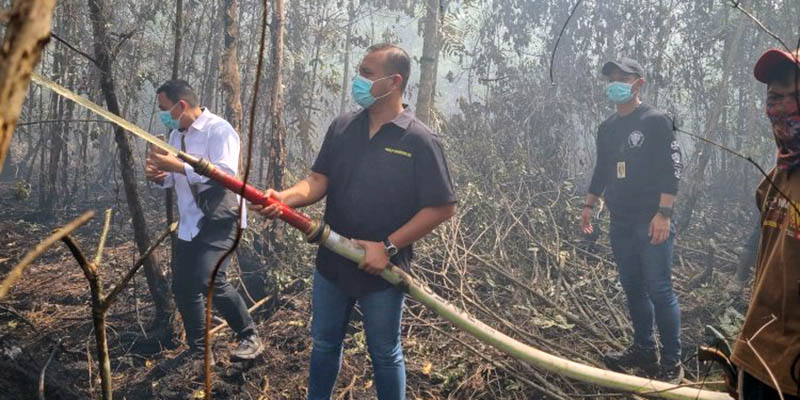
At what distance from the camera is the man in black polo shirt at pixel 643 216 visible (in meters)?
3.76

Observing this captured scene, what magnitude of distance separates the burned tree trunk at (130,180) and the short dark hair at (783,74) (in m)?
3.59

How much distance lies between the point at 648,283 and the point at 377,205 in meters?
2.38

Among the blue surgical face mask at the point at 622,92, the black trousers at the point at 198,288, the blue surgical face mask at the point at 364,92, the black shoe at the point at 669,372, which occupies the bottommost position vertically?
the black shoe at the point at 669,372

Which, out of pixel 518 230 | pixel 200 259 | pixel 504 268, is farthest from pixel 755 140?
pixel 200 259

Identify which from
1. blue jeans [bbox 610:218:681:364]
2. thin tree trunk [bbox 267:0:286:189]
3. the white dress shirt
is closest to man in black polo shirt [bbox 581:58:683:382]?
blue jeans [bbox 610:218:681:364]

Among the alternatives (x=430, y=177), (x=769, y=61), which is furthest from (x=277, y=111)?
(x=769, y=61)

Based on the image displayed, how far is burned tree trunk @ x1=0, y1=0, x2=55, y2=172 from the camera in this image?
40 centimetres

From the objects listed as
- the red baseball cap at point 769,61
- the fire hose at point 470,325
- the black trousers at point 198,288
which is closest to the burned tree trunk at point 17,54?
the fire hose at point 470,325

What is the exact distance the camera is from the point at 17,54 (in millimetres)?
408

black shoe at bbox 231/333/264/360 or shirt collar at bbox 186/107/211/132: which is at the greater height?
shirt collar at bbox 186/107/211/132

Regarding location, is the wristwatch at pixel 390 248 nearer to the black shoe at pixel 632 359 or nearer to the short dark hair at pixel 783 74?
the short dark hair at pixel 783 74

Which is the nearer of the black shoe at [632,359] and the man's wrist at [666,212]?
the man's wrist at [666,212]

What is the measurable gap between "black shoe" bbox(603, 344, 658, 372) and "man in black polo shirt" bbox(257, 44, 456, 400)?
211 cm

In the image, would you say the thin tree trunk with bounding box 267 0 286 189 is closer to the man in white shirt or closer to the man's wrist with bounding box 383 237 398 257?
the man in white shirt
